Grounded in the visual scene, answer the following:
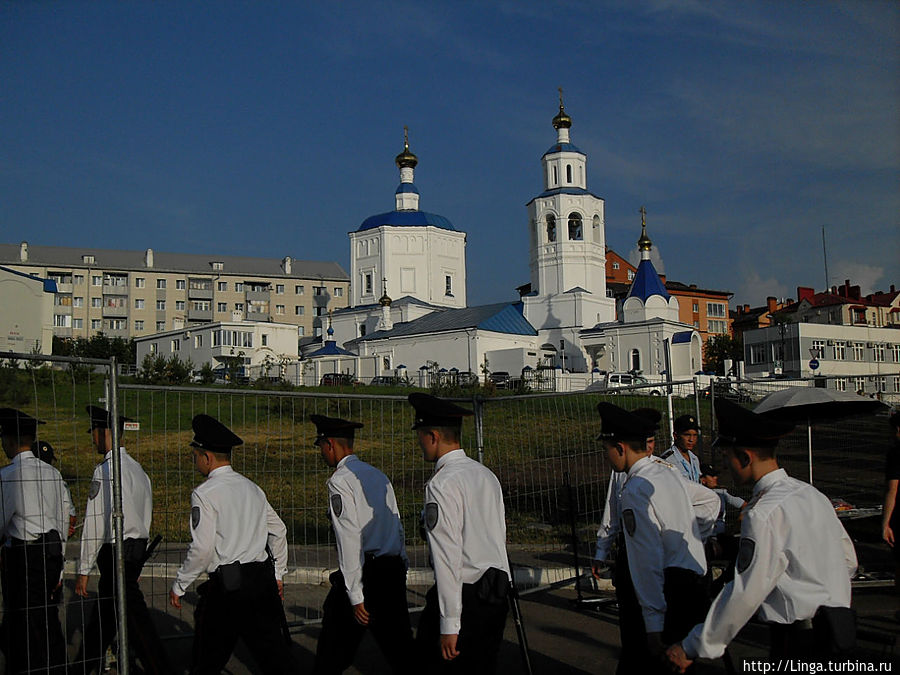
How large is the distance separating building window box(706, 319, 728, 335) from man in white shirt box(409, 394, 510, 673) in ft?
318

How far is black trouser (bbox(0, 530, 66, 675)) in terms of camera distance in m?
5.52

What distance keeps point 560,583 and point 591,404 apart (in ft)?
7.02

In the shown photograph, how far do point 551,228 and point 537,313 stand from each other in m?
6.21

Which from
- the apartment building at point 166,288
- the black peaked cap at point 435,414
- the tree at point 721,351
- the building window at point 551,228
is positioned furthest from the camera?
the apartment building at point 166,288

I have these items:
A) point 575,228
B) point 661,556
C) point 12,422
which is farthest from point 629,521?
point 575,228

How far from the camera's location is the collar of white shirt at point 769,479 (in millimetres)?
3998

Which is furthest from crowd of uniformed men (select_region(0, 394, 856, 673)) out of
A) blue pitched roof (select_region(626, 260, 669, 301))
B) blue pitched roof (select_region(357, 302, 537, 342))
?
blue pitched roof (select_region(357, 302, 537, 342))

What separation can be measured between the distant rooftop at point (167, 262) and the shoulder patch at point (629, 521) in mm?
96571

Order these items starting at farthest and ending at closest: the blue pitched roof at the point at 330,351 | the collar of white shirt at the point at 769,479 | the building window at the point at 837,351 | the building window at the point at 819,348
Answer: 1. the building window at the point at 837,351
2. the building window at the point at 819,348
3. the blue pitched roof at the point at 330,351
4. the collar of white shirt at the point at 769,479

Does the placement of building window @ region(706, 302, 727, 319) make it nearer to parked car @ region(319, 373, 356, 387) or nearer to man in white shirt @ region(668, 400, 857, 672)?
parked car @ region(319, 373, 356, 387)

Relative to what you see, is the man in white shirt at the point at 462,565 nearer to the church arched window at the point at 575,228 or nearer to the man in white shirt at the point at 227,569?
the man in white shirt at the point at 227,569

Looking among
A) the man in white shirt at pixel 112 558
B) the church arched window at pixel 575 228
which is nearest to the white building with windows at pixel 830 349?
the church arched window at pixel 575 228

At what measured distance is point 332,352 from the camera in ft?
195

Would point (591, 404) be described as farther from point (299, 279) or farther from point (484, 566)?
point (299, 279)
